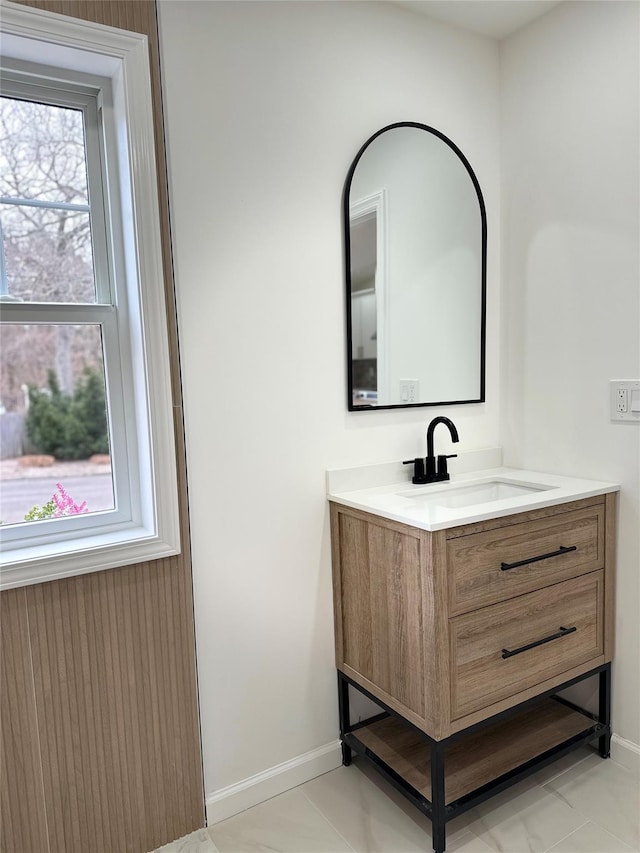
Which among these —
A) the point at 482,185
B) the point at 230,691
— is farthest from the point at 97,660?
the point at 482,185

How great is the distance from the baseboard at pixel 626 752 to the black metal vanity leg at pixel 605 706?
2 cm

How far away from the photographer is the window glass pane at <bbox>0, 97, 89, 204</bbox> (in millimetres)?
1509

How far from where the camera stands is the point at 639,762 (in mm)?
1879

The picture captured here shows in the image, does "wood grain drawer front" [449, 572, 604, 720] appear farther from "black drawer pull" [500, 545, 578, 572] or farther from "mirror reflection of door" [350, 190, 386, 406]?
"mirror reflection of door" [350, 190, 386, 406]

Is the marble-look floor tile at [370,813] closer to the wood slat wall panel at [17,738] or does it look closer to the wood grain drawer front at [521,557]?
the wood grain drawer front at [521,557]

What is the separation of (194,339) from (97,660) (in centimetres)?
90

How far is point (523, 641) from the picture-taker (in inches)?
66.9

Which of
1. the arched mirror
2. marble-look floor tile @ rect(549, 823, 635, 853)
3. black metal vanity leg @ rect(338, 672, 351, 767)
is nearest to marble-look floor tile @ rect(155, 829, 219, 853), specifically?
black metal vanity leg @ rect(338, 672, 351, 767)

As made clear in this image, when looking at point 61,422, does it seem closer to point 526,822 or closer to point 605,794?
point 526,822

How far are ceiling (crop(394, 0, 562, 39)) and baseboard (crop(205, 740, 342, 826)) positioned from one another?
2.48m

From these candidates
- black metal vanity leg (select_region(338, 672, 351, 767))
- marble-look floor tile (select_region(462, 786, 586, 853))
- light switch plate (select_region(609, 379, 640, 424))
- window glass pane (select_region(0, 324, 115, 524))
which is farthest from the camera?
window glass pane (select_region(0, 324, 115, 524))

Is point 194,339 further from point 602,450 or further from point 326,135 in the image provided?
point 602,450

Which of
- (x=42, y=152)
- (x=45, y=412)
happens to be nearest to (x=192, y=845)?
(x=42, y=152)

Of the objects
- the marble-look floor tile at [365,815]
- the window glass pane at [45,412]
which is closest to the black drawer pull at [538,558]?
the marble-look floor tile at [365,815]
